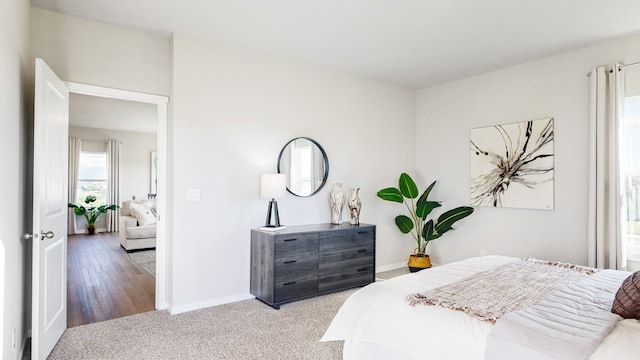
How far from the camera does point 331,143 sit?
4523 mm

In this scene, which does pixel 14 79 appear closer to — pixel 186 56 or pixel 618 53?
pixel 186 56

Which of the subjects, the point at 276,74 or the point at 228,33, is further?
the point at 276,74

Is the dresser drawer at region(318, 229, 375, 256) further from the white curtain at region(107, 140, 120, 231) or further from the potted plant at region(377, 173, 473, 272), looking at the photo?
the white curtain at region(107, 140, 120, 231)

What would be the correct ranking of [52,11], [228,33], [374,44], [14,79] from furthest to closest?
[374,44]
[228,33]
[52,11]
[14,79]

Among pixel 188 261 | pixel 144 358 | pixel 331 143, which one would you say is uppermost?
pixel 331 143

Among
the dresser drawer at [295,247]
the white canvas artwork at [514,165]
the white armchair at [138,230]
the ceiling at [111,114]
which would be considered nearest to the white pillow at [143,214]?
the white armchair at [138,230]

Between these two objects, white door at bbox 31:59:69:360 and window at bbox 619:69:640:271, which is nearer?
white door at bbox 31:59:69:360

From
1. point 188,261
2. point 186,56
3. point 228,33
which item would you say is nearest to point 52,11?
point 186,56

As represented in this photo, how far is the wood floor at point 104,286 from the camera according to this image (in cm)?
340

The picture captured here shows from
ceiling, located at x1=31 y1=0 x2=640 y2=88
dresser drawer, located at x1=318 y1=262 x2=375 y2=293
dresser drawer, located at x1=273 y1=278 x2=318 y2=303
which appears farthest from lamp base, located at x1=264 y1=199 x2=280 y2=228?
ceiling, located at x1=31 y1=0 x2=640 y2=88

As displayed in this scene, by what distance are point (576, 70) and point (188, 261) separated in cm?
433

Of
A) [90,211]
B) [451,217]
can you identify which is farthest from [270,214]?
[90,211]

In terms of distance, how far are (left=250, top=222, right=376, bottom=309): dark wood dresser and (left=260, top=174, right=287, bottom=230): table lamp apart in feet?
0.51

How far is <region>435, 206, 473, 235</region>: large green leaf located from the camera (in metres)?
4.54
